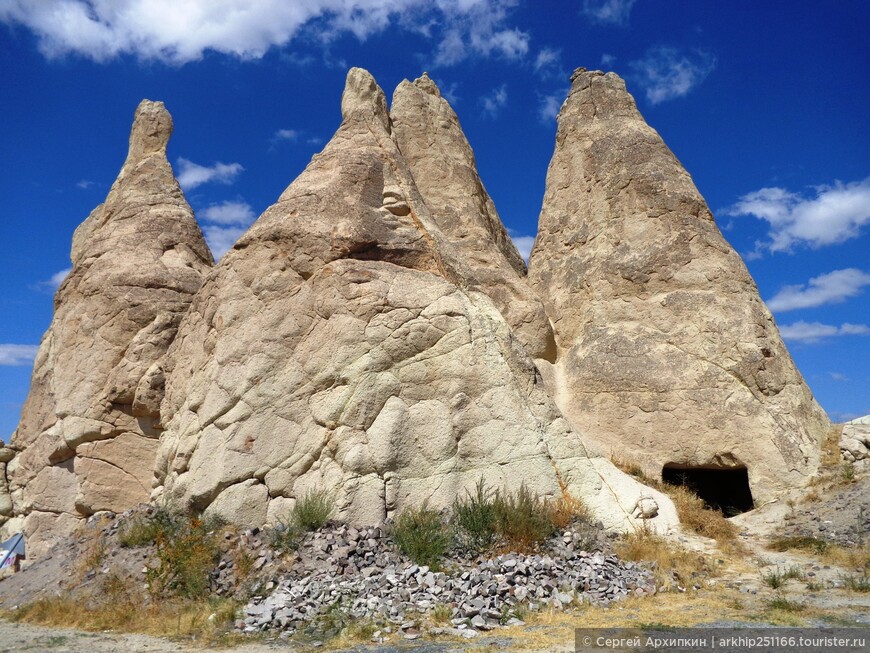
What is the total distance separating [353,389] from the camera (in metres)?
9.13

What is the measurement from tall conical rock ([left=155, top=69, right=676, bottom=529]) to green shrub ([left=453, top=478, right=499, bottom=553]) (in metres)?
0.36

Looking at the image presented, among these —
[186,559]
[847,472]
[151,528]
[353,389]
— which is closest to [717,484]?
[847,472]

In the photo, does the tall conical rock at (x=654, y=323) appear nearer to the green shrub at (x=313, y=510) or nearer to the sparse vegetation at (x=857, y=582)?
the sparse vegetation at (x=857, y=582)

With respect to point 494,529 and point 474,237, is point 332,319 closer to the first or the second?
point 494,529

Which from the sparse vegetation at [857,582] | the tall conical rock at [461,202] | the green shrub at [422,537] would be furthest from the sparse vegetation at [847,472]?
the green shrub at [422,537]

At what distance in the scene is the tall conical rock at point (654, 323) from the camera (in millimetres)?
11070

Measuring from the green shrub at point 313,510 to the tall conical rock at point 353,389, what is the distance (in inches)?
4.9

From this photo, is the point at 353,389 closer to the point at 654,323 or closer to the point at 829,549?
the point at 654,323

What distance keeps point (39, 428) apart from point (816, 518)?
12.4 meters

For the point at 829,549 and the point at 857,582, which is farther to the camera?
the point at 829,549

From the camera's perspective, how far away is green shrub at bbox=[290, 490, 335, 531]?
→ 27.3 ft

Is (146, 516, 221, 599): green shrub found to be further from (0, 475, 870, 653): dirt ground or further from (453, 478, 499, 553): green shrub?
(453, 478, 499, 553): green shrub

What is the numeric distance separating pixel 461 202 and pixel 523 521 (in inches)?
340

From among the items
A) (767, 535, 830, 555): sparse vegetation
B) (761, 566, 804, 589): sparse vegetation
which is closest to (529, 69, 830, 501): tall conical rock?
(767, 535, 830, 555): sparse vegetation
